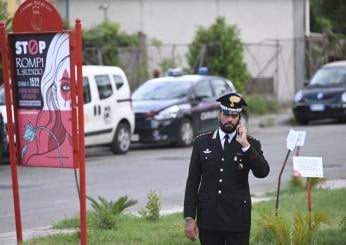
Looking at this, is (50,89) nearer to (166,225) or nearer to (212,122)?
(166,225)

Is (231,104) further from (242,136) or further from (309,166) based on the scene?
(309,166)

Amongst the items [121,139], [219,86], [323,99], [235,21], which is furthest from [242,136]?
[235,21]

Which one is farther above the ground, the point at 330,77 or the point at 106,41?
the point at 106,41

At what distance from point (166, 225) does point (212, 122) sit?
1228 cm

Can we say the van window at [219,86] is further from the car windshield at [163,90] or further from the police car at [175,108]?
the car windshield at [163,90]

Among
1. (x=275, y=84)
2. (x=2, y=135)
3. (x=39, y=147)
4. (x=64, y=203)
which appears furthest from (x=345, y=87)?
(x=39, y=147)

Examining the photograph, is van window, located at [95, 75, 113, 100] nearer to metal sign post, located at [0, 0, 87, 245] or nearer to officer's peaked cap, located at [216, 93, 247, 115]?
metal sign post, located at [0, 0, 87, 245]

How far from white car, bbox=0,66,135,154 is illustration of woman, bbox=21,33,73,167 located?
1017cm

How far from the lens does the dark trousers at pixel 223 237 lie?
637 centimetres

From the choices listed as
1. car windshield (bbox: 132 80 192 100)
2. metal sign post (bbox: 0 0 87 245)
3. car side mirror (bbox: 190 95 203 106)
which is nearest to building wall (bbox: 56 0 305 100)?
car windshield (bbox: 132 80 192 100)

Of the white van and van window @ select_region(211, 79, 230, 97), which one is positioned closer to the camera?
the white van

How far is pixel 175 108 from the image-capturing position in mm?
20938

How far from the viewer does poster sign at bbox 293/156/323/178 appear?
28.6 ft

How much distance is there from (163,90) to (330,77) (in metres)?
7.21
